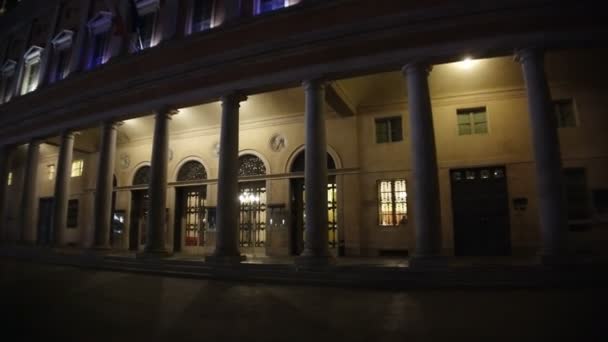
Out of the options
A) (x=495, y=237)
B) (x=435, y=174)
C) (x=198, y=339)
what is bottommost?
(x=198, y=339)

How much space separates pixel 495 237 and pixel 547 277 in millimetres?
4514

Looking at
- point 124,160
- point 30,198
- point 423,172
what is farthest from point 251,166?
point 30,198

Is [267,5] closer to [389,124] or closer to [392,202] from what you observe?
[389,124]

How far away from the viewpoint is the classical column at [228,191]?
9.40 meters

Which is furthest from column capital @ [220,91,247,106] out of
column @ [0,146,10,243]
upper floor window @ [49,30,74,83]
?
column @ [0,146,10,243]

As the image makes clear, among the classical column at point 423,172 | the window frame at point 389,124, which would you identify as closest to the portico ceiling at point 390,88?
the window frame at point 389,124

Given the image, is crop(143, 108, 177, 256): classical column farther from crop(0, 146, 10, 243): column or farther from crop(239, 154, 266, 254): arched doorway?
crop(0, 146, 10, 243): column

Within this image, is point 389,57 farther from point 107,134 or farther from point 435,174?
point 107,134

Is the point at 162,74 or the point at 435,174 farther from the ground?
the point at 162,74

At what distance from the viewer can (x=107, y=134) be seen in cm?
1251

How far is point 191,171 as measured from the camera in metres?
15.4

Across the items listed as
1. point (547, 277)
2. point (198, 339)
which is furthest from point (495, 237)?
point (198, 339)

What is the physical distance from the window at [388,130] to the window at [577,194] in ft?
16.9

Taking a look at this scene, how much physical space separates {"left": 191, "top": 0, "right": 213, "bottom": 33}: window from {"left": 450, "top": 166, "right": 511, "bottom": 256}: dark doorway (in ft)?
32.8
